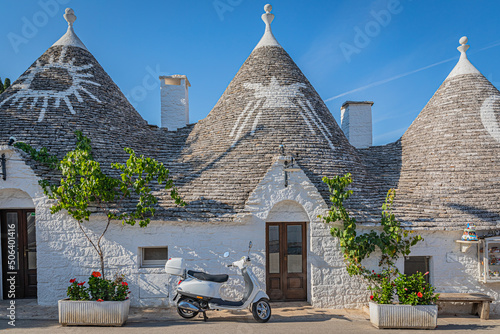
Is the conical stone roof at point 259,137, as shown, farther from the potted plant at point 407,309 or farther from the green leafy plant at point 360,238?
the potted plant at point 407,309

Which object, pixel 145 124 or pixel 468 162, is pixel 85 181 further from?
pixel 468 162

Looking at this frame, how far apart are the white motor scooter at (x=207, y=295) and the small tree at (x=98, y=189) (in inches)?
66.8

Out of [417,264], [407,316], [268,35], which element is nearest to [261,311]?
[407,316]

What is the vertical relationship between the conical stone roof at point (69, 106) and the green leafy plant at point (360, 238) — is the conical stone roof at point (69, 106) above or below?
above

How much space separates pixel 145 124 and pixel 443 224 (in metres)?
9.66

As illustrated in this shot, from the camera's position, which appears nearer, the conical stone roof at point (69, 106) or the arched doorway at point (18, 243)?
the arched doorway at point (18, 243)

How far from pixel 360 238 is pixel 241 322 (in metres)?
3.40

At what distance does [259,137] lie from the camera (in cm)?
994

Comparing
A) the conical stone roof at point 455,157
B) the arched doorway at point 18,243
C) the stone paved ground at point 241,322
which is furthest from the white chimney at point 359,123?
the arched doorway at point 18,243

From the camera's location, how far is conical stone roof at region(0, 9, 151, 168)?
31.2 feet

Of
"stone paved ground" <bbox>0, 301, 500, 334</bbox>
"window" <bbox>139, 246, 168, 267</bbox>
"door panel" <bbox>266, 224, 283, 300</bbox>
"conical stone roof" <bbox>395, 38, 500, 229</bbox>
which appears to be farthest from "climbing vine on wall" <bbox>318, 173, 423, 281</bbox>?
"window" <bbox>139, 246, 168, 267</bbox>

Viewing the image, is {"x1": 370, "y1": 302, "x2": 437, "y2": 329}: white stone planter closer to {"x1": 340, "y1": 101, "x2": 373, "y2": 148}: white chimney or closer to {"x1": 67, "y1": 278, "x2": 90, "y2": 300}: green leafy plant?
{"x1": 67, "y1": 278, "x2": 90, "y2": 300}: green leafy plant

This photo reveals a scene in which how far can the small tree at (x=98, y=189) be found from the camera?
25.3 ft

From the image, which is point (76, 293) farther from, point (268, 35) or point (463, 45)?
point (463, 45)
